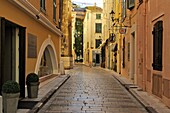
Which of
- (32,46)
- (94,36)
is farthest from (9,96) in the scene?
(94,36)

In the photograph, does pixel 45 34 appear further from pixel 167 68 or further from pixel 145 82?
pixel 167 68

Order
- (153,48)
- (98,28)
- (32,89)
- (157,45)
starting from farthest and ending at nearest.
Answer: (98,28) → (153,48) → (157,45) → (32,89)

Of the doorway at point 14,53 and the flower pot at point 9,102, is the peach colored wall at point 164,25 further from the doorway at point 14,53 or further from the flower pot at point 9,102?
the doorway at point 14,53

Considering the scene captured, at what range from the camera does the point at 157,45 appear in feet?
38.2

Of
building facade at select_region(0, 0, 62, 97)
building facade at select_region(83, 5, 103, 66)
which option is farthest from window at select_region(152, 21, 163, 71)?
building facade at select_region(83, 5, 103, 66)

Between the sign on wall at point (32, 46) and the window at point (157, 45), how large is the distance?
190 inches

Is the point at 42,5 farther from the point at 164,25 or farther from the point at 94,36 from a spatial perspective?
the point at 94,36

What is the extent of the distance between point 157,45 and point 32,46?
16.7ft

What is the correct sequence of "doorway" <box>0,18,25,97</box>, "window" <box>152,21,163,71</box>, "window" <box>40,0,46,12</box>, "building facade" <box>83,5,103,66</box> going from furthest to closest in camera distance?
1. "building facade" <box>83,5,103,66</box>
2. "window" <box>40,0,46,12</box>
3. "window" <box>152,21,163,71</box>
4. "doorway" <box>0,18,25,97</box>

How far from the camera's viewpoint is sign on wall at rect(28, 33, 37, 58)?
12.8 m

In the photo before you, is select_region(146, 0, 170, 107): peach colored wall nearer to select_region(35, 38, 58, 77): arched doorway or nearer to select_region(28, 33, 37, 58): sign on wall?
select_region(28, 33, 37, 58): sign on wall

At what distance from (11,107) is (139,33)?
31.5ft

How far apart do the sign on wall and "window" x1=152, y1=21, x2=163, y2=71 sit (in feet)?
15.8

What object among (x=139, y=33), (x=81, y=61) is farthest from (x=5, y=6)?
(x=81, y=61)
